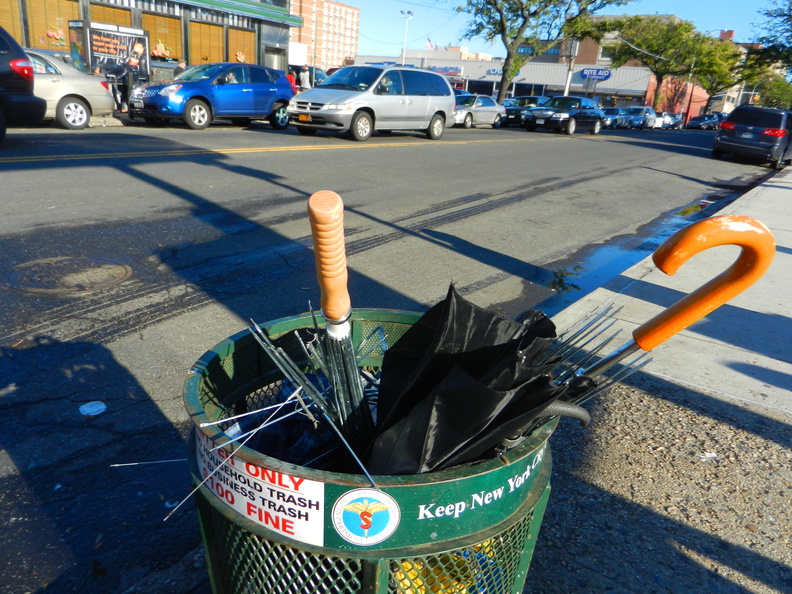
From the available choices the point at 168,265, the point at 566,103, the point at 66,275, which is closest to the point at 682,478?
the point at 168,265

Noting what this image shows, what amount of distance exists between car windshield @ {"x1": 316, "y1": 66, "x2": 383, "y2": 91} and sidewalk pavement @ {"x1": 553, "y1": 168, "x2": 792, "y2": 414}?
1175 centimetres

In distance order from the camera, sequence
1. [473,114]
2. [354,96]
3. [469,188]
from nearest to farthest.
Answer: [469,188], [354,96], [473,114]

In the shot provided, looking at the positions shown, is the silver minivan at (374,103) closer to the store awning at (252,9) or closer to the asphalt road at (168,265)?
the asphalt road at (168,265)

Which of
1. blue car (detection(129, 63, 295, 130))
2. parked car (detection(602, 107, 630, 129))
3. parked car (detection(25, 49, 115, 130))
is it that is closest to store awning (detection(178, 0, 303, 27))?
blue car (detection(129, 63, 295, 130))

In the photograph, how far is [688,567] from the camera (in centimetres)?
233

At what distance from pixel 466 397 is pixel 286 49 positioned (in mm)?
30509

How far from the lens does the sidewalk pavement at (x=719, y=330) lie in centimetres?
379

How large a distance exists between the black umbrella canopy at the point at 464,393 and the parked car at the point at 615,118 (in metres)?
40.5

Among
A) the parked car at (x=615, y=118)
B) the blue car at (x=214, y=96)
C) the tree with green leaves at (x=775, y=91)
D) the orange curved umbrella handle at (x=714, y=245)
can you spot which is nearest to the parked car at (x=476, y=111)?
the blue car at (x=214, y=96)

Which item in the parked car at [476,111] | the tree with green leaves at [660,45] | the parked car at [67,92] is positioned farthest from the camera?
the tree with green leaves at [660,45]

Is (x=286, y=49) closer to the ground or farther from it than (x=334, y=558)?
farther from it

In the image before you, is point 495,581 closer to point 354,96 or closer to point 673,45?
point 354,96

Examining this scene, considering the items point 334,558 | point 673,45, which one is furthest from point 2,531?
point 673,45

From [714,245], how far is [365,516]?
86 cm
